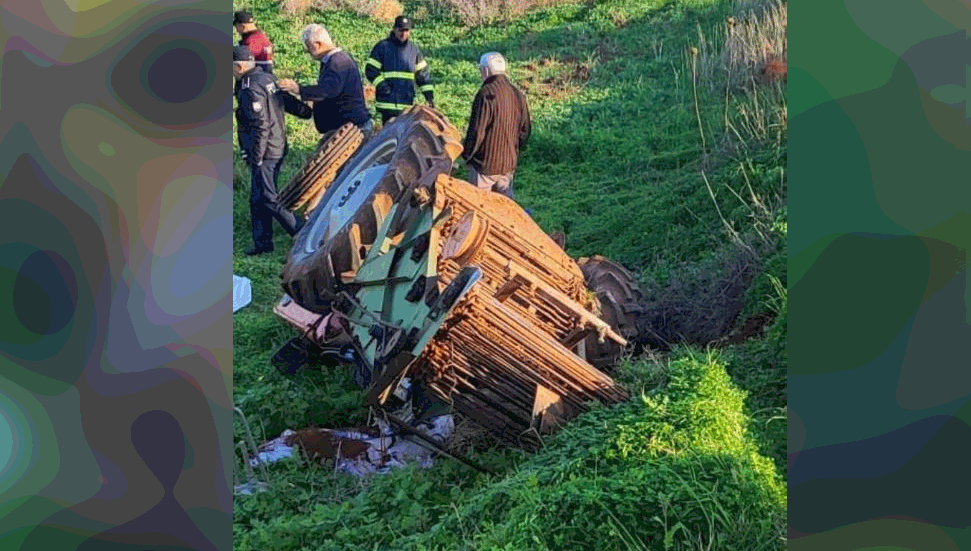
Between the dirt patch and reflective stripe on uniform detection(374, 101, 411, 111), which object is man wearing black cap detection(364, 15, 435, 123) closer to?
reflective stripe on uniform detection(374, 101, 411, 111)

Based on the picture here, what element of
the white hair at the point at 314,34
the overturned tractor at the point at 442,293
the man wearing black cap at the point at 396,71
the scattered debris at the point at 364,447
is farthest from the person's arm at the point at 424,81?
the scattered debris at the point at 364,447

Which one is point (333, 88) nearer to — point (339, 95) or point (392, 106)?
point (339, 95)

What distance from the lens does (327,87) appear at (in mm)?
8992

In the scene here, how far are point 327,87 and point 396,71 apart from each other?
3.65 ft

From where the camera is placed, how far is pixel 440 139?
6.24m

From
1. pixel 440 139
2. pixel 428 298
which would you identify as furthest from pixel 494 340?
pixel 440 139

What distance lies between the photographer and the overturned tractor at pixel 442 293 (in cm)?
438

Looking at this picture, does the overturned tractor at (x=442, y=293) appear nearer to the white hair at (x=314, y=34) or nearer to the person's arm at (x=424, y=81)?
the white hair at (x=314, y=34)

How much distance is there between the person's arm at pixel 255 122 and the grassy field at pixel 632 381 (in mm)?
940

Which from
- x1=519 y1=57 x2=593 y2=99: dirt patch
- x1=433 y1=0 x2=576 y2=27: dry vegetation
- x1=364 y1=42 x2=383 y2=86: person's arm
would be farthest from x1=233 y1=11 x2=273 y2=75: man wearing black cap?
x1=433 y1=0 x2=576 y2=27: dry vegetation

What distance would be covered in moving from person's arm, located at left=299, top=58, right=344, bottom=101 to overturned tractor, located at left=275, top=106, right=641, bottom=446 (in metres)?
1.74

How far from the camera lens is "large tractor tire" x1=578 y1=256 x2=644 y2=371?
6098mm
